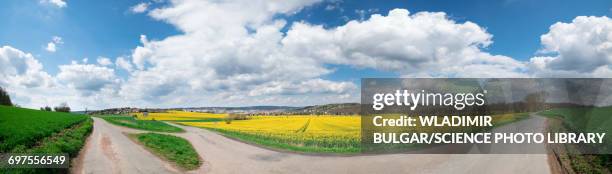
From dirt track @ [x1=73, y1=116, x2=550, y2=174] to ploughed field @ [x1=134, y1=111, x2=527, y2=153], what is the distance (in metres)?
2.83

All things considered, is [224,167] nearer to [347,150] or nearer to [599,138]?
[347,150]

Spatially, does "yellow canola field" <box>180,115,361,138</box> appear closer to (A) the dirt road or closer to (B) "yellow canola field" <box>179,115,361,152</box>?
(B) "yellow canola field" <box>179,115,361,152</box>

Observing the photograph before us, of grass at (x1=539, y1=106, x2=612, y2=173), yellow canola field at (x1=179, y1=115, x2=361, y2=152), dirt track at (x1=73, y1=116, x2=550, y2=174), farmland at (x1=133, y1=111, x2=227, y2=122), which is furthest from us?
farmland at (x1=133, y1=111, x2=227, y2=122)

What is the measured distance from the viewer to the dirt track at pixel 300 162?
1928cm

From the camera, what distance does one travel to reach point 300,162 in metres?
21.3

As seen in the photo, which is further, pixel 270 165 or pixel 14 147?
pixel 14 147

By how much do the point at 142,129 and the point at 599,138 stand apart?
3743 centimetres

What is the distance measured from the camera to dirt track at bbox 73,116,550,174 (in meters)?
19.3

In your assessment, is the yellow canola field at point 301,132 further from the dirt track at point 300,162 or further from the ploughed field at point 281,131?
the dirt track at point 300,162

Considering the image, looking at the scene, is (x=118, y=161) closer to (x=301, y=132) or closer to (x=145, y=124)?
(x=301, y=132)

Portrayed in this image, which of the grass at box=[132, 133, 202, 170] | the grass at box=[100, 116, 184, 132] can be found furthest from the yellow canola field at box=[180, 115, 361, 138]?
the grass at box=[132, 133, 202, 170]

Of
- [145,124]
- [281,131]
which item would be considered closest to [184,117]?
[145,124]

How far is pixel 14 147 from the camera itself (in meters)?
23.6

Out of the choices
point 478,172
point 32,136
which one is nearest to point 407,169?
point 478,172
